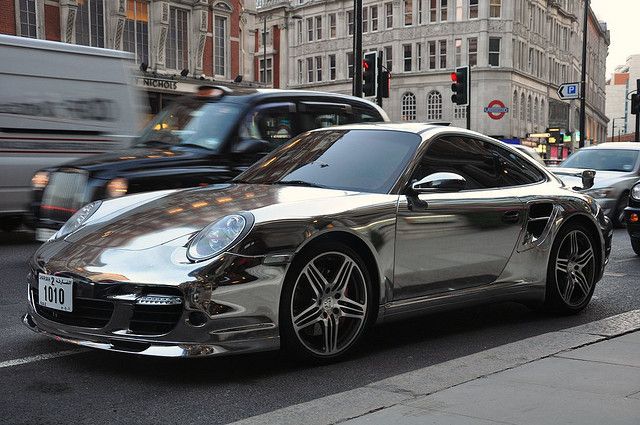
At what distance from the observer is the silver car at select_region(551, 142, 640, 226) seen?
564 inches

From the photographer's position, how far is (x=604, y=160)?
1574cm

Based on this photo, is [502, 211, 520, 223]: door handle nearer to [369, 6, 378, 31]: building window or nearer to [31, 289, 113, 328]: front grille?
[31, 289, 113, 328]: front grille

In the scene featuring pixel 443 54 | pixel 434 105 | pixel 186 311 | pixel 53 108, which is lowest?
pixel 186 311

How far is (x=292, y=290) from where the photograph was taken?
14.9 ft

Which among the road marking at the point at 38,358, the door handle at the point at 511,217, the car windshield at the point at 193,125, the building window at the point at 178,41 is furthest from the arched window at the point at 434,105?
the road marking at the point at 38,358

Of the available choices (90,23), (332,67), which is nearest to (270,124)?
(90,23)

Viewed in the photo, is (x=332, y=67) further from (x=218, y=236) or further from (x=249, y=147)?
(x=218, y=236)

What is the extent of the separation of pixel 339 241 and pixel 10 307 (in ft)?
9.86

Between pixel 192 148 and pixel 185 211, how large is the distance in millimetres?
3998

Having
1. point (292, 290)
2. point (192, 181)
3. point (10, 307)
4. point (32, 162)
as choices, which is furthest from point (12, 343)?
point (32, 162)

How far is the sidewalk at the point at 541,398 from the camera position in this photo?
3.51 metres

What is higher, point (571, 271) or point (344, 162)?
point (344, 162)

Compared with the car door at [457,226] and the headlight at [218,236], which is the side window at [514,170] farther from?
the headlight at [218,236]

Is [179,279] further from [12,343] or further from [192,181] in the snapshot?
[192,181]
